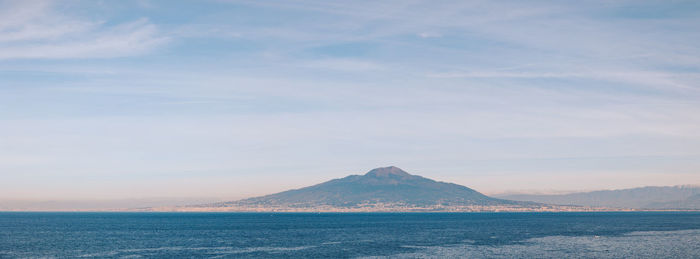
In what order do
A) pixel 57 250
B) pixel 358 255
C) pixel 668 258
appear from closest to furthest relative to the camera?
pixel 668 258
pixel 358 255
pixel 57 250

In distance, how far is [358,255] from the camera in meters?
122

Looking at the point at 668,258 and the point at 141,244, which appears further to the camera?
the point at 141,244

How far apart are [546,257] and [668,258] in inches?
854

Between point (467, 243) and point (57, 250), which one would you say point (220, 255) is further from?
point (467, 243)

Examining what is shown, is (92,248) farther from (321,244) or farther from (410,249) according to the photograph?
(410,249)

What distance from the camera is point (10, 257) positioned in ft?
385

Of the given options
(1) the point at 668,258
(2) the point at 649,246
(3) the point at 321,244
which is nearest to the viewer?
(1) the point at 668,258

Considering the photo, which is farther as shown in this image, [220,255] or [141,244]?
[141,244]

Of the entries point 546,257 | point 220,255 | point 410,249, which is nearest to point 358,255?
point 410,249

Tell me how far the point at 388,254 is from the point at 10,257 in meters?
72.7

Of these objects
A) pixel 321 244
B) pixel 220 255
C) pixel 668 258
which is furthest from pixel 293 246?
pixel 668 258

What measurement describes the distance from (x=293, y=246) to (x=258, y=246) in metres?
8.23

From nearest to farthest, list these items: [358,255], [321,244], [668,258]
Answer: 1. [668,258]
2. [358,255]
3. [321,244]

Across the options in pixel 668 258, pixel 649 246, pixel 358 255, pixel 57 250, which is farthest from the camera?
pixel 649 246
